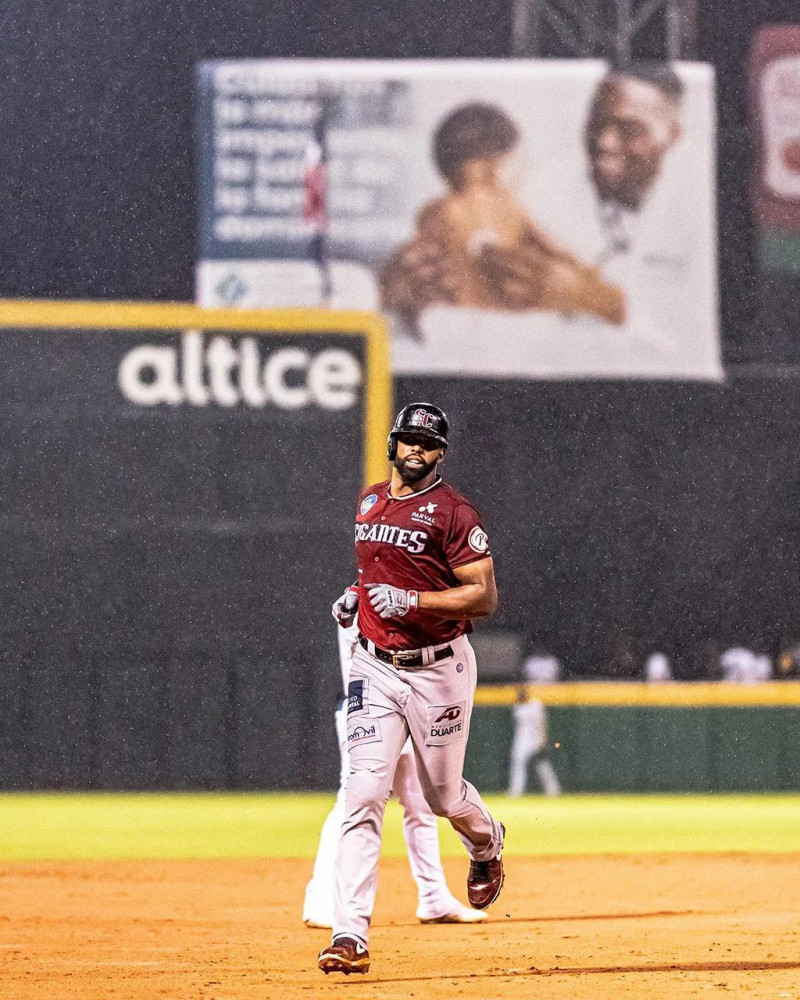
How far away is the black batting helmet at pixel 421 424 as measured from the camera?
19.1 ft

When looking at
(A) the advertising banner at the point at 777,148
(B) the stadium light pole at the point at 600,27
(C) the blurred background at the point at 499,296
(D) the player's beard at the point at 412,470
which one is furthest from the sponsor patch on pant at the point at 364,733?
(A) the advertising banner at the point at 777,148

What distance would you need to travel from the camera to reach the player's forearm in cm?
574

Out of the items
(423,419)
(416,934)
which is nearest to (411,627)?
(423,419)

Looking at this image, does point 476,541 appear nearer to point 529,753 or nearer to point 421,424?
point 421,424

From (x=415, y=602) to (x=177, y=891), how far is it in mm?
4189

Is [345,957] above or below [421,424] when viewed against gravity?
below

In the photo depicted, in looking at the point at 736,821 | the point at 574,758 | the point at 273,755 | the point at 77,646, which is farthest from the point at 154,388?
the point at 736,821

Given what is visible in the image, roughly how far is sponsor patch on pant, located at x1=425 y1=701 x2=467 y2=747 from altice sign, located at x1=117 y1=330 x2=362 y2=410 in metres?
6.47

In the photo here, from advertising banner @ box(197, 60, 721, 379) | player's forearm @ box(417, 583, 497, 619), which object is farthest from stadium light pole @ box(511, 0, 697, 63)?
player's forearm @ box(417, 583, 497, 619)

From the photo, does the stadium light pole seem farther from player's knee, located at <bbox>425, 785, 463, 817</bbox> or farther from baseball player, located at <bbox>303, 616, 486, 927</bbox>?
player's knee, located at <bbox>425, 785, 463, 817</bbox>

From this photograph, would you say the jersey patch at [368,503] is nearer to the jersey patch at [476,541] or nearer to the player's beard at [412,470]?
the player's beard at [412,470]

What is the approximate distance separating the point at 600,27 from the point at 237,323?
Answer: 7428 millimetres

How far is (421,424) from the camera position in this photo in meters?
5.82

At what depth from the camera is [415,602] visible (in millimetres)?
5715
